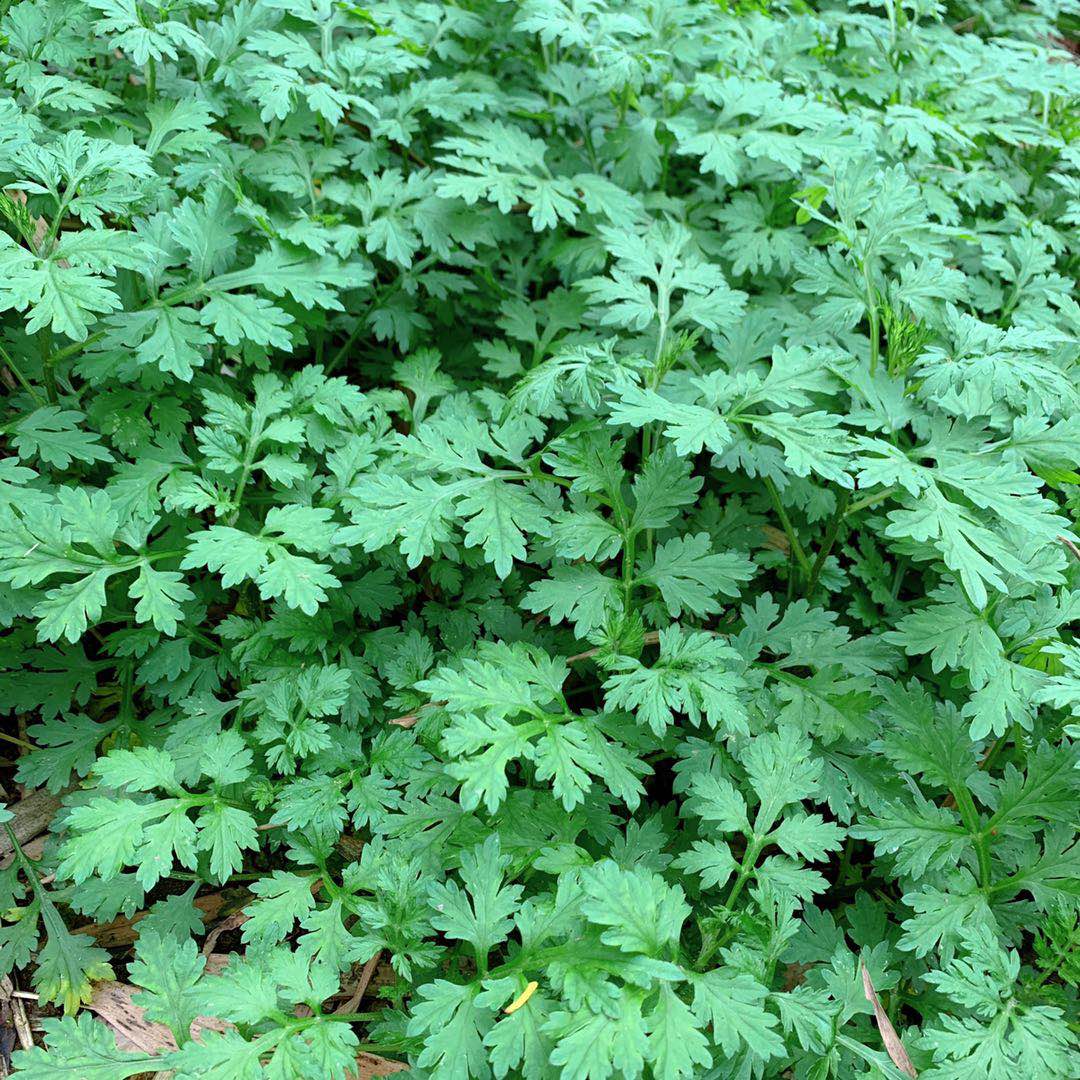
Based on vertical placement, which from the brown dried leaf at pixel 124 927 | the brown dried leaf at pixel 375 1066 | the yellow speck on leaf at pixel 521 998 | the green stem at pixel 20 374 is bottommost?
the brown dried leaf at pixel 124 927

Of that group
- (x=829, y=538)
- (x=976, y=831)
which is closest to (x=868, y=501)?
(x=829, y=538)

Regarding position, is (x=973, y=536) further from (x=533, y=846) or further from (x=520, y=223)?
(x=520, y=223)

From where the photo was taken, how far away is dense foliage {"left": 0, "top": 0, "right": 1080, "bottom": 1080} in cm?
198

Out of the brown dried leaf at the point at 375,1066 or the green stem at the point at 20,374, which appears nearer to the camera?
the brown dried leaf at the point at 375,1066

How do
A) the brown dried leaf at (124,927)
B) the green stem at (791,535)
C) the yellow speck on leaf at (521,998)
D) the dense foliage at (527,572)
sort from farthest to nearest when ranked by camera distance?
the green stem at (791,535), the brown dried leaf at (124,927), the dense foliage at (527,572), the yellow speck on leaf at (521,998)

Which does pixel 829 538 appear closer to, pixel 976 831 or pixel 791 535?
pixel 791 535

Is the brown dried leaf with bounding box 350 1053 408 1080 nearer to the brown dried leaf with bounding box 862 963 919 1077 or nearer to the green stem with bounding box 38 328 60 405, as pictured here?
the brown dried leaf with bounding box 862 963 919 1077

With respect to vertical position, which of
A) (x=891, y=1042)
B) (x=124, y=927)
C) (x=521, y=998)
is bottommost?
(x=124, y=927)

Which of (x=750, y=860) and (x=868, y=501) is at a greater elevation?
(x=868, y=501)

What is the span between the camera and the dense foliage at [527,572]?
1.98 metres

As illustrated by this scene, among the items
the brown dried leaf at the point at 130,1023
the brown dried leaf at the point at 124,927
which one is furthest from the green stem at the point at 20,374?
the brown dried leaf at the point at 130,1023

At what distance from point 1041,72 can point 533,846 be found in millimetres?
3429

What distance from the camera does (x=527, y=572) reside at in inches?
113

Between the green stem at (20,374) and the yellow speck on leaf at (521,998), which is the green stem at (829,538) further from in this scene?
the green stem at (20,374)
